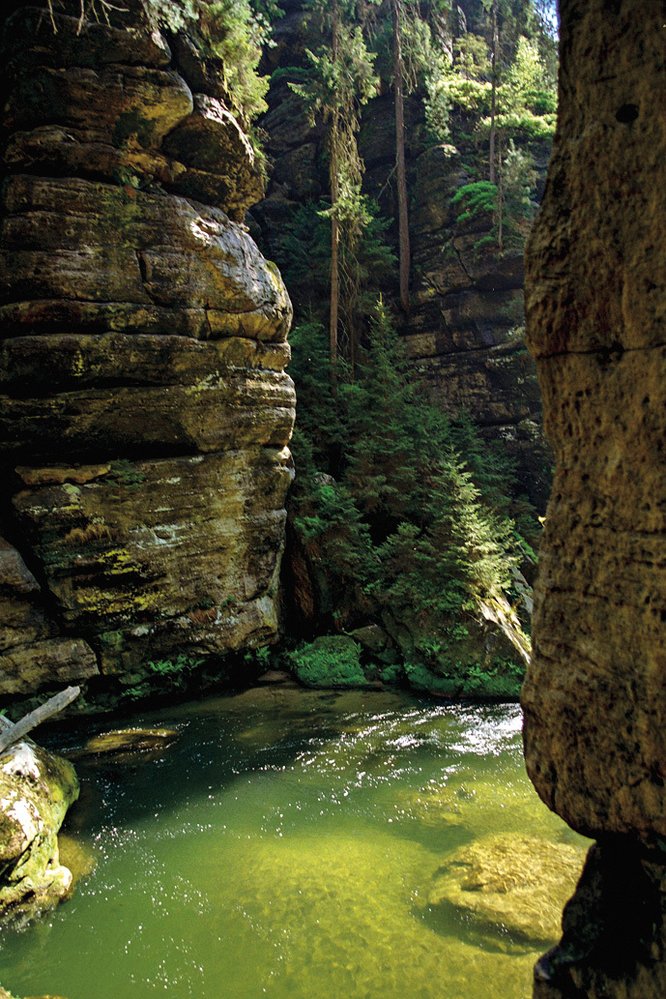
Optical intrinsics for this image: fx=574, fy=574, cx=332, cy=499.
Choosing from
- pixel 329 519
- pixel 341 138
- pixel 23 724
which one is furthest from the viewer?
pixel 341 138

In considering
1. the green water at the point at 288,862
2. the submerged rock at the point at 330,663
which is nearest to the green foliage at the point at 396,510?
the submerged rock at the point at 330,663

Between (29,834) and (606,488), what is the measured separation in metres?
6.08

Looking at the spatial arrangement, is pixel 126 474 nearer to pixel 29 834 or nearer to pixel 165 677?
pixel 165 677

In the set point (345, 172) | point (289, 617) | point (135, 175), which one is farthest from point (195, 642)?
point (345, 172)

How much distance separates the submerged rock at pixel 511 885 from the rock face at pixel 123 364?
6.58 m

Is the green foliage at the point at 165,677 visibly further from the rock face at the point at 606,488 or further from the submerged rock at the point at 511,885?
the rock face at the point at 606,488

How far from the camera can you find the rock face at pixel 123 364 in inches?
379

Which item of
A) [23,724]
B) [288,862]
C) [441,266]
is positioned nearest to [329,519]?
[23,724]

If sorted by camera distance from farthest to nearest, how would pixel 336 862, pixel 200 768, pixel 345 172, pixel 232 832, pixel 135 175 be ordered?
1. pixel 345 172
2. pixel 135 175
3. pixel 200 768
4. pixel 232 832
5. pixel 336 862

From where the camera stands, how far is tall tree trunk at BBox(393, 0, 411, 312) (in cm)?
2023

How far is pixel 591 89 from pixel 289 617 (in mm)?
11203

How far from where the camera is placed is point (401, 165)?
67.5 ft

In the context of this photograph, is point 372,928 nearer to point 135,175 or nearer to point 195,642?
point 195,642

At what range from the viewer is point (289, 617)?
12727mm
